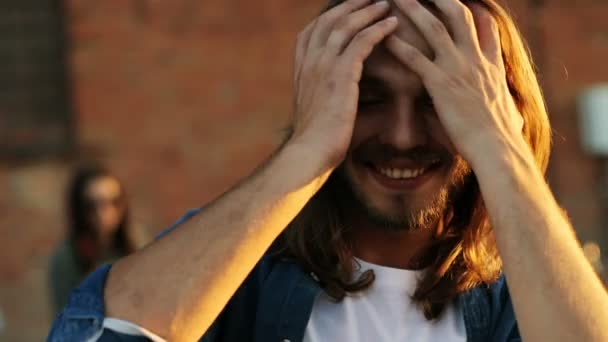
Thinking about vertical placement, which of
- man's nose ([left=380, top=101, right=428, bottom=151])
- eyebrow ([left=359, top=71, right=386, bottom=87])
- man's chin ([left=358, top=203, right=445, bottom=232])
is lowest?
man's chin ([left=358, top=203, right=445, bottom=232])

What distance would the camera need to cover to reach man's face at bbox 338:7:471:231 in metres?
2.37

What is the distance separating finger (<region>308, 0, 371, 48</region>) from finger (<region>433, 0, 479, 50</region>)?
0.56 feet

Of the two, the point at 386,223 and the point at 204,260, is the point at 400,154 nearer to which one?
the point at 386,223

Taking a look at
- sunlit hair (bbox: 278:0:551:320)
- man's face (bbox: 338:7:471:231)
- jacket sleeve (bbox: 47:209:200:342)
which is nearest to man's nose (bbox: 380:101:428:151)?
man's face (bbox: 338:7:471:231)

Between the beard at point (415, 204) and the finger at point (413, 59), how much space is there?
0.16m

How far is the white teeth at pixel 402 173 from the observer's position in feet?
7.84

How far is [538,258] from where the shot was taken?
7.20 ft

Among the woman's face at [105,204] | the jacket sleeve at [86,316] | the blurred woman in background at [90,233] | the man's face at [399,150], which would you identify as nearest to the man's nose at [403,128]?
the man's face at [399,150]

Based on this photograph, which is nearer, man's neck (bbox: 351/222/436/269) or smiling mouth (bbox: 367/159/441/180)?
smiling mouth (bbox: 367/159/441/180)

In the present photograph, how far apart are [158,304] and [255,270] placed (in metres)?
0.34

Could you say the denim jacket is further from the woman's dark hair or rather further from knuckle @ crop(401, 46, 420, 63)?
the woman's dark hair

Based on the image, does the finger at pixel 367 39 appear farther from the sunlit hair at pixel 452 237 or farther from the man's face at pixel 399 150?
the sunlit hair at pixel 452 237

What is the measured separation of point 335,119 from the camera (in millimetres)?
2357

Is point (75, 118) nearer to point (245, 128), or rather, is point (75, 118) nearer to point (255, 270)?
point (245, 128)
